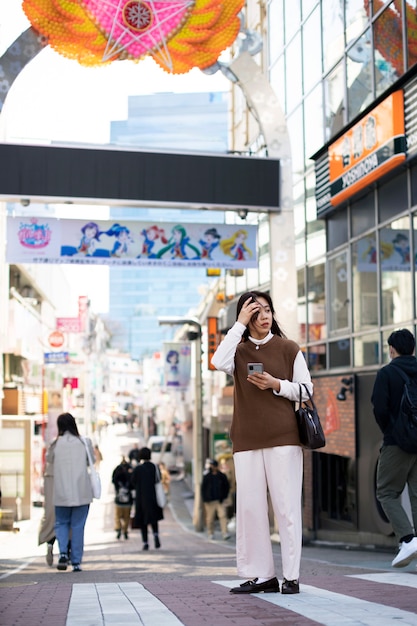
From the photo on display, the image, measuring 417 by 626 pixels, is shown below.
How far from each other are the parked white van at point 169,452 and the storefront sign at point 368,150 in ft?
104

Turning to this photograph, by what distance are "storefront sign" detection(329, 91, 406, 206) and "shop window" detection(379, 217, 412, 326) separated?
945 millimetres

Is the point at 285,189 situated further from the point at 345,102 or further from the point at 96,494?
the point at 96,494

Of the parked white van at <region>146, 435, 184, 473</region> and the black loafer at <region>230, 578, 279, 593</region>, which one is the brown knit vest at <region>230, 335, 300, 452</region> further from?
the parked white van at <region>146, 435, 184, 473</region>

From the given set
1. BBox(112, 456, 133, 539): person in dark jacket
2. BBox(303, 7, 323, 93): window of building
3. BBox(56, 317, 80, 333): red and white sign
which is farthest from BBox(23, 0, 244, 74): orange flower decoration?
BBox(56, 317, 80, 333): red and white sign

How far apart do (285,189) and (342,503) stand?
249 inches

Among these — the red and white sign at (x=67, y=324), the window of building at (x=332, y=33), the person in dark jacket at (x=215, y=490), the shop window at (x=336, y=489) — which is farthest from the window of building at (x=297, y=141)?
the red and white sign at (x=67, y=324)

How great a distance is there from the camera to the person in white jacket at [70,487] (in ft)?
31.9

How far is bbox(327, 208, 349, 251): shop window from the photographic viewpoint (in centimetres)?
1875

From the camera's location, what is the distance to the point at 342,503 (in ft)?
60.5

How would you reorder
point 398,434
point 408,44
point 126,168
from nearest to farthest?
1. point 398,434
2. point 408,44
3. point 126,168

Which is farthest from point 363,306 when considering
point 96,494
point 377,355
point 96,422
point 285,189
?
point 96,422

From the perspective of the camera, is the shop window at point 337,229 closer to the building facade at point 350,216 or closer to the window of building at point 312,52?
the building facade at point 350,216

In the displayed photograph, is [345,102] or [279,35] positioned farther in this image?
[279,35]

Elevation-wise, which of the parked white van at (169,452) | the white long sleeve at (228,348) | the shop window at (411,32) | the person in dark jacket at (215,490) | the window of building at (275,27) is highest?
the window of building at (275,27)
